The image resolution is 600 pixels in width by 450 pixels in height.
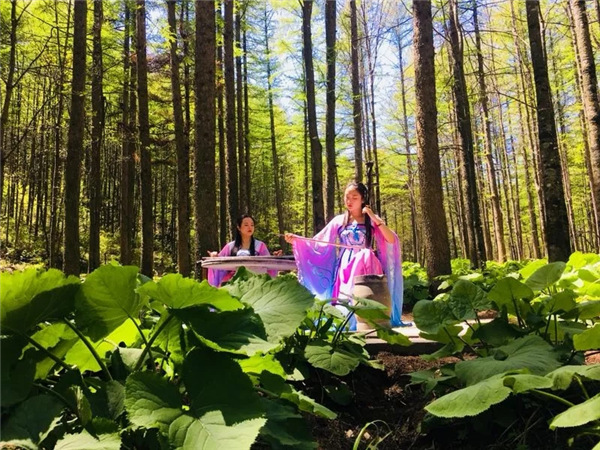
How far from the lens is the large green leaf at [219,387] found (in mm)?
977

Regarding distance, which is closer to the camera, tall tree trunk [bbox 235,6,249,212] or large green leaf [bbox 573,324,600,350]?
large green leaf [bbox 573,324,600,350]

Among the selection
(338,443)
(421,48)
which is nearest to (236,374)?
(338,443)

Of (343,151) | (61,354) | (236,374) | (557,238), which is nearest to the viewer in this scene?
(236,374)

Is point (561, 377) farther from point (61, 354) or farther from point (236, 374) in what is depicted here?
point (61, 354)

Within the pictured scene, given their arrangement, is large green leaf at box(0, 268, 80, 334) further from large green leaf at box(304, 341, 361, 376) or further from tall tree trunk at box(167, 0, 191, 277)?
tall tree trunk at box(167, 0, 191, 277)

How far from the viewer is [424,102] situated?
688 cm

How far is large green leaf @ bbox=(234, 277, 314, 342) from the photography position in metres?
1.26

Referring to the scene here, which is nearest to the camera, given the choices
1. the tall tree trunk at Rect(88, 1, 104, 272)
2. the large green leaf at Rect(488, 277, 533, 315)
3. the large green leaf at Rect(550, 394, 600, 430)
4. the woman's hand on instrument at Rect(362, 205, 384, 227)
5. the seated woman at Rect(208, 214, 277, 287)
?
the large green leaf at Rect(550, 394, 600, 430)

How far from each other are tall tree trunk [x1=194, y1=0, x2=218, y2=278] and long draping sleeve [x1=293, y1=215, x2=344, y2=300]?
6.04ft

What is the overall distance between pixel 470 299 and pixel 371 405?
0.70 metres

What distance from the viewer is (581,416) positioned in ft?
3.63

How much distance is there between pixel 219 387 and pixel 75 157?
8.60 m

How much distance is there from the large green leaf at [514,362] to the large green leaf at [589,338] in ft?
0.32

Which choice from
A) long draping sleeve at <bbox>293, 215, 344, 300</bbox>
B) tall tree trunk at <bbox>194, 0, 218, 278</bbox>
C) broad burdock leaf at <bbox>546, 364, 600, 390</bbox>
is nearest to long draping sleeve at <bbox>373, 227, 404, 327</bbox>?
long draping sleeve at <bbox>293, 215, 344, 300</bbox>
